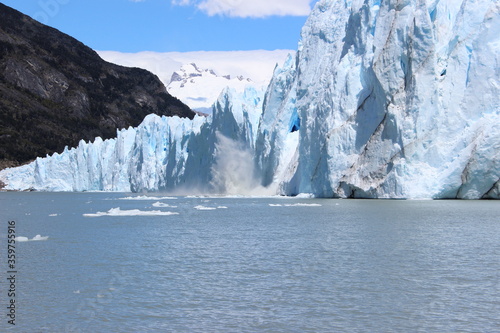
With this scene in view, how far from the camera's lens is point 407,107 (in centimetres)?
3186

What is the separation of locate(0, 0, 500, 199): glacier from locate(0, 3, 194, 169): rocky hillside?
55.3 metres

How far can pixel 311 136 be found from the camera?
3838cm

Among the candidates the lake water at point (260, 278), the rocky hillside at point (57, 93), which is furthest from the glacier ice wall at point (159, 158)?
the lake water at point (260, 278)

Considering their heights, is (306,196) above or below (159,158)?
A: below

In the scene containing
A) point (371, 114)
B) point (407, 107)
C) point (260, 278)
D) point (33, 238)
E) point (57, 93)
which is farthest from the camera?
point (57, 93)

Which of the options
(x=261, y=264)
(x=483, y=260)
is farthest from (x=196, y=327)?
(x=483, y=260)

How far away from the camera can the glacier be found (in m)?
30.2

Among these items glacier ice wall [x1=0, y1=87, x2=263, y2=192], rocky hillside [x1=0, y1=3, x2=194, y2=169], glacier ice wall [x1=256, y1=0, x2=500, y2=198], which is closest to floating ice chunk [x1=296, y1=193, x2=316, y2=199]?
glacier ice wall [x1=256, y1=0, x2=500, y2=198]

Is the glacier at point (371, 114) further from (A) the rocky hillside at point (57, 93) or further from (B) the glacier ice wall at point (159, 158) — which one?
(A) the rocky hillside at point (57, 93)

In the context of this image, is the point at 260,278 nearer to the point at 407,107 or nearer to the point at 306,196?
the point at 407,107

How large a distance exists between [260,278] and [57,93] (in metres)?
116

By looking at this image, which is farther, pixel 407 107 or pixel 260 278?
pixel 407 107

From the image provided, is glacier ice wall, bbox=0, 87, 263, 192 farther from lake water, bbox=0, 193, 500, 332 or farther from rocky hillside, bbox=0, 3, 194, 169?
lake water, bbox=0, 193, 500, 332

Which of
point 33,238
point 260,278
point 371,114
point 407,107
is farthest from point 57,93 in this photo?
point 260,278
